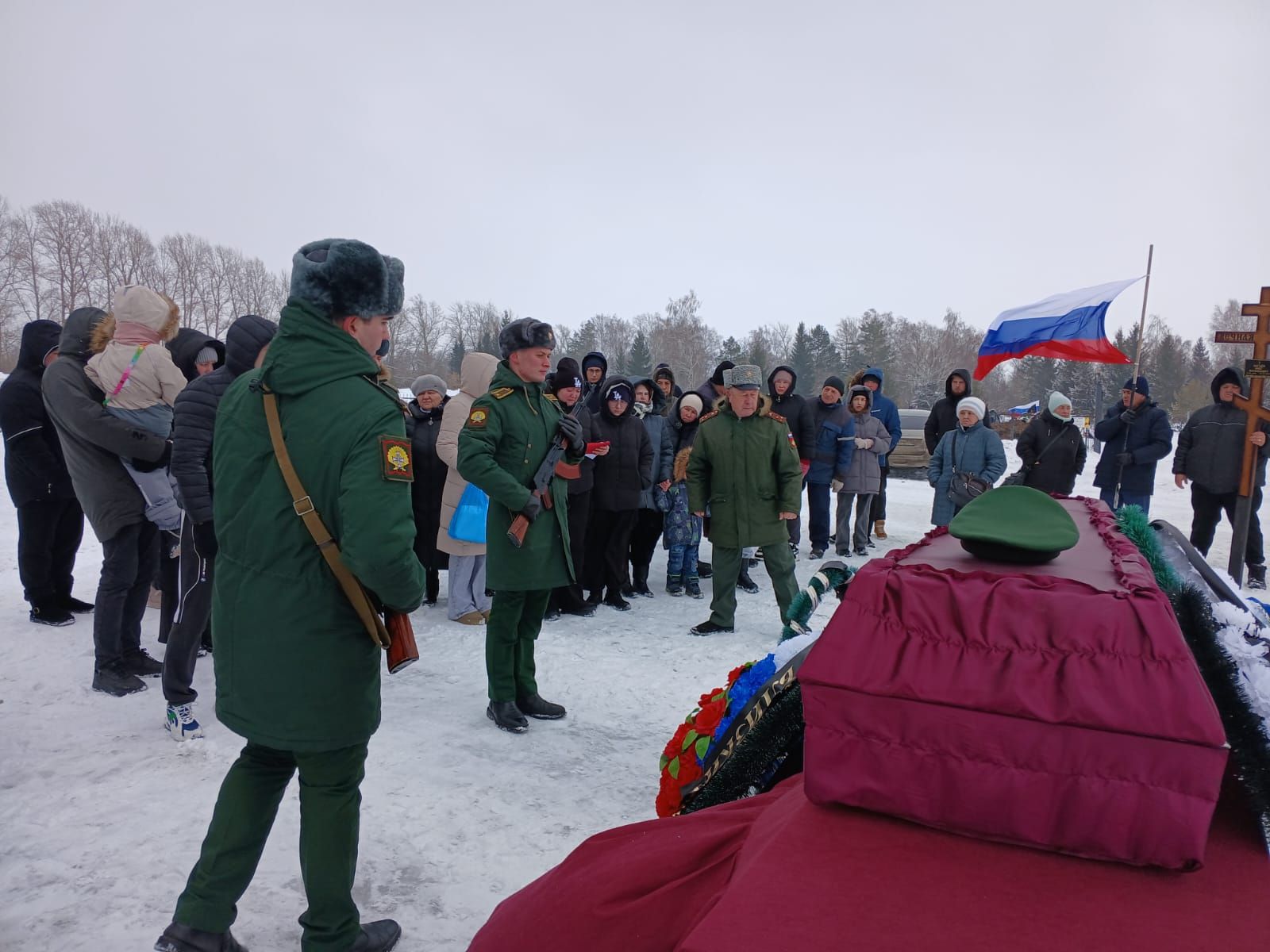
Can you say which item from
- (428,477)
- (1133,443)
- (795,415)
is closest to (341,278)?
(428,477)

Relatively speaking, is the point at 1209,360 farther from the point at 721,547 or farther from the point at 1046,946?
the point at 1046,946

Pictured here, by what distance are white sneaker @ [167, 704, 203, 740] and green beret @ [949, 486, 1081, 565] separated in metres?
3.64

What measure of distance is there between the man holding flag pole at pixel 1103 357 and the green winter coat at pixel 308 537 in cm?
752

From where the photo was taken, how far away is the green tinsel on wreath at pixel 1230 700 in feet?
3.42

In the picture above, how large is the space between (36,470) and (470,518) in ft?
9.48

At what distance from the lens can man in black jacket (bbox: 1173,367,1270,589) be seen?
25.5 feet

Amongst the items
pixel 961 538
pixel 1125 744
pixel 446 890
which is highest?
pixel 961 538

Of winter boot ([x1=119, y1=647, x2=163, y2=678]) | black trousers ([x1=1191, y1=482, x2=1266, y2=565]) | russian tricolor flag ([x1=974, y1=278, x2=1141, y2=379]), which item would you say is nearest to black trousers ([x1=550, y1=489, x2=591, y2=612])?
winter boot ([x1=119, y1=647, x2=163, y2=678])

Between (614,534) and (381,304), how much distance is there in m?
4.59

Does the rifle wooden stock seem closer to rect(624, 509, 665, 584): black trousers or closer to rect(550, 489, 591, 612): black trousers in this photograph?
rect(550, 489, 591, 612): black trousers

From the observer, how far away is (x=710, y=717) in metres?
2.24

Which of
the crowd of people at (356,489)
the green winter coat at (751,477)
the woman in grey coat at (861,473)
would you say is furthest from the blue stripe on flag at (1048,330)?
the green winter coat at (751,477)

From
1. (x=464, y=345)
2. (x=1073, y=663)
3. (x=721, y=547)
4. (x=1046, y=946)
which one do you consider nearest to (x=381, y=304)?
(x=1073, y=663)

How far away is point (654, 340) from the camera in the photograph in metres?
74.0
